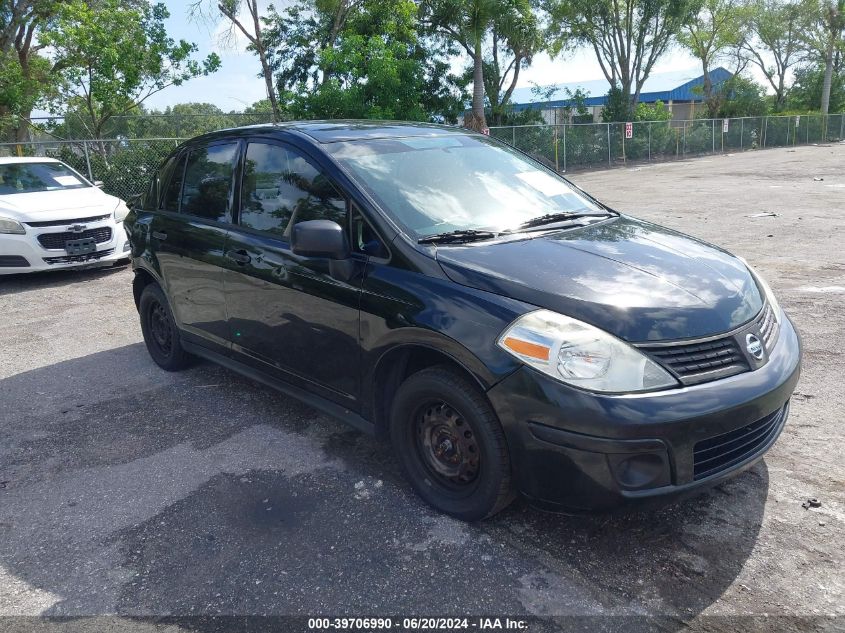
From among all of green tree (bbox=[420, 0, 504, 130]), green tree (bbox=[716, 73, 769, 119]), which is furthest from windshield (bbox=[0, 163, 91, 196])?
green tree (bbox=[716, 73, 769, 119])

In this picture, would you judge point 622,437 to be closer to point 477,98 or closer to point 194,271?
point 194,271

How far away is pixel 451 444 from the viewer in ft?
10.3

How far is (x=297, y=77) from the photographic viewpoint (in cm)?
2544

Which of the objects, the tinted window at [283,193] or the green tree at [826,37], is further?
the green tree at [826,37]

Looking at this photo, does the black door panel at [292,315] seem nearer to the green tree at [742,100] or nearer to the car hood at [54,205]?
the car hood at [54,205]

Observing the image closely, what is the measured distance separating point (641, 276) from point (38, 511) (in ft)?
10.3

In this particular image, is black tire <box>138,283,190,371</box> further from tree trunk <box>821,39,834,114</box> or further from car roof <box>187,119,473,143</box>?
tree trunk <box>821,39,834,114</box>

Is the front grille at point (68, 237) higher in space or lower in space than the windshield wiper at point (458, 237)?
lower

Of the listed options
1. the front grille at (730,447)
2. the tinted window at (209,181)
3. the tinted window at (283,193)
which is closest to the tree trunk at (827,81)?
the tinted window at (209,181)

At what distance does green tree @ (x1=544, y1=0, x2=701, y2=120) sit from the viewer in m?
35.3

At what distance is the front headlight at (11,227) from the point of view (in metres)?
8.62

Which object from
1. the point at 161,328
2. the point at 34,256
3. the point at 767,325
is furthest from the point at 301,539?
the point at 34,256

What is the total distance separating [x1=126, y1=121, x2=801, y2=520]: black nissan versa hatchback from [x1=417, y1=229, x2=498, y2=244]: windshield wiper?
0.02m

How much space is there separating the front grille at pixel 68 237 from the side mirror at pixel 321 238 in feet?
22.5
